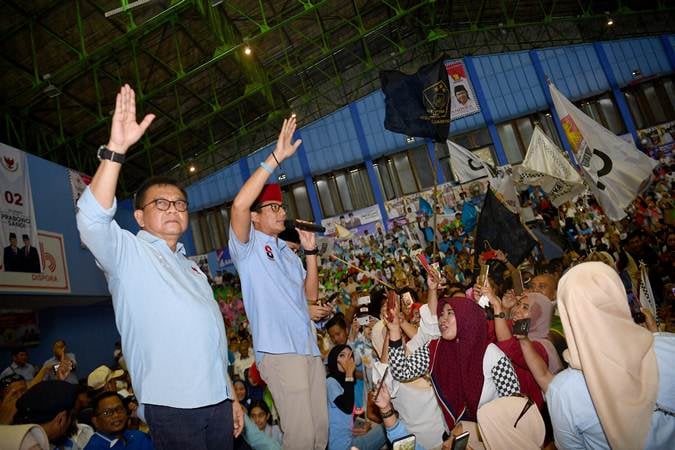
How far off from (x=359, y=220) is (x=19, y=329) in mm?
9243

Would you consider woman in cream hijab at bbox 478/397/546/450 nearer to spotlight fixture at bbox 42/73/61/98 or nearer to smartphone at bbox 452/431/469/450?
smartphone at bbox 452/431/469/450

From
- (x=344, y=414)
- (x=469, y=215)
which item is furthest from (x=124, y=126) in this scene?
(x=469, y=215)

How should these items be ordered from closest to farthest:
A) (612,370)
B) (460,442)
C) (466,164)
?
(612,370) → (460,442) → (466,164)

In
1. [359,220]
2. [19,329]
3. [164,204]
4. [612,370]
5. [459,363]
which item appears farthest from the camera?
[359,220]

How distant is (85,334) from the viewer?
9.86 m

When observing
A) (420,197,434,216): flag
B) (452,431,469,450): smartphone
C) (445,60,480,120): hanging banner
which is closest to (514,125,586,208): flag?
(420,197,434,216): flag

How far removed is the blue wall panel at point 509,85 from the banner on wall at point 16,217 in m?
12.7

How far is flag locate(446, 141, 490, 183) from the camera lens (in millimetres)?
11273

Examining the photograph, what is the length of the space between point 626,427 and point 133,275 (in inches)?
78.1

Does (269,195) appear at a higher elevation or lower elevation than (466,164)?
lower

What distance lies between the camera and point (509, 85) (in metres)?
14.7

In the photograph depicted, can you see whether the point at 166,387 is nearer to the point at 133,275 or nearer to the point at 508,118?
the point at 133,275

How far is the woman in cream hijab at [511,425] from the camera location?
227 centimetres

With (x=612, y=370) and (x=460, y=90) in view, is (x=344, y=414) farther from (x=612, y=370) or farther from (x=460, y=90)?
(x=460, y=90)
